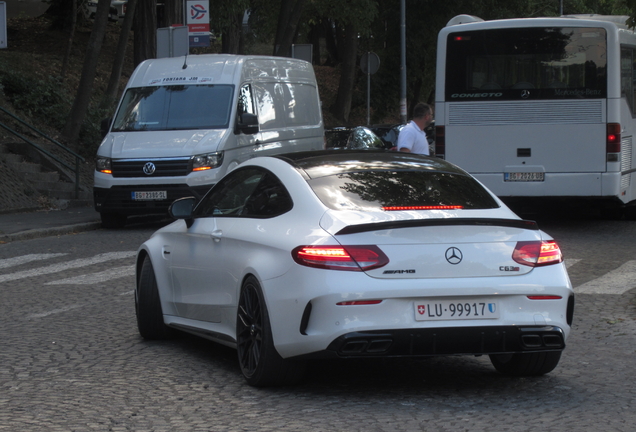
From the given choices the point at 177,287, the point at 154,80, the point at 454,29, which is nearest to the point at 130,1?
the point at 154,80

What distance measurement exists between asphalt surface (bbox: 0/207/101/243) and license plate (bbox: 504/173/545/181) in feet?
22.6

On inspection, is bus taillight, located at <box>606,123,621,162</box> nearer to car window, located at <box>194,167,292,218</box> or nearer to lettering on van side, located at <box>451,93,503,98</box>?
lettering on van side, located at <box>451,93,503,98</box>

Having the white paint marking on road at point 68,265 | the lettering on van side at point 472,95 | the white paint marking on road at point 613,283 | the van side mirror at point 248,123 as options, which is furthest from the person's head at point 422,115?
the white paint marking on road at point 68,265

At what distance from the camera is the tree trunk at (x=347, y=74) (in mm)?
42469

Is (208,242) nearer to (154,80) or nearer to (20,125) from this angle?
(154,80)

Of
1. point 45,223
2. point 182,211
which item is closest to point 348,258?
point 182,211

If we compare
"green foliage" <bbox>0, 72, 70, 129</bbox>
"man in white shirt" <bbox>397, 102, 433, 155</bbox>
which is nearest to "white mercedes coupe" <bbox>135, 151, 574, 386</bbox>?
"man in white shirt" <bbox>397, 102, 433, 155</bbox>

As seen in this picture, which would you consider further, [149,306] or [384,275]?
[149,306]

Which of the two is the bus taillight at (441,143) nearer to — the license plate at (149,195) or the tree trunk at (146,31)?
the license plate at (149,195)

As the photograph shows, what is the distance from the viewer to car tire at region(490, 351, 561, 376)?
257 inches

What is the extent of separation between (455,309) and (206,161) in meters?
11.2

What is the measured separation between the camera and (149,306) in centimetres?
804

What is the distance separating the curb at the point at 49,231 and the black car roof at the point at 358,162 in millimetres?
9912

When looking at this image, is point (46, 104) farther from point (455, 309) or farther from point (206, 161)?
point (455, 309)
